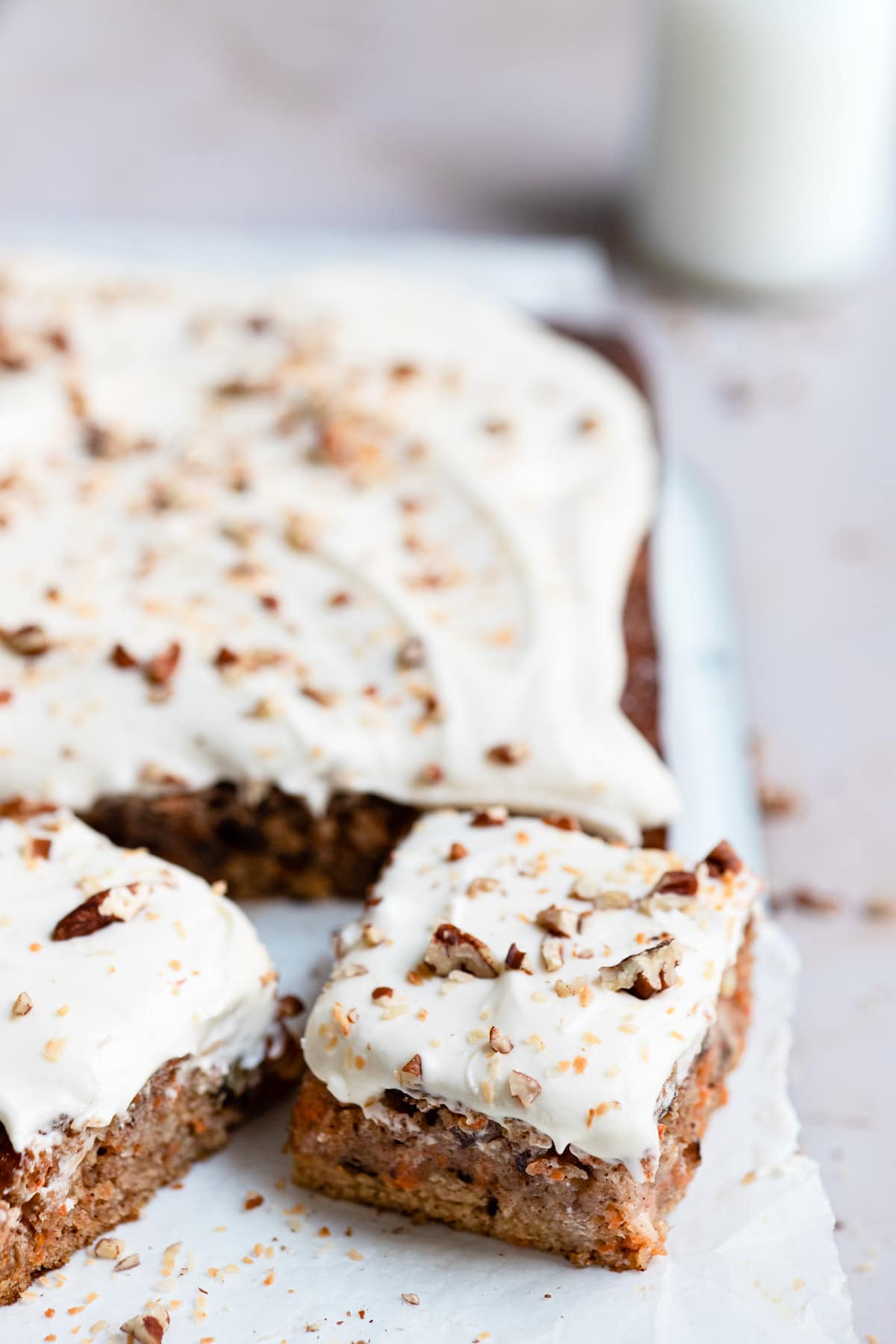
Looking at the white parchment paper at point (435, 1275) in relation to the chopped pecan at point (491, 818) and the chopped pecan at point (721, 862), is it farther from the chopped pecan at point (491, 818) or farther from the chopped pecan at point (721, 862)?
the chopped pecan at point (491, 818)

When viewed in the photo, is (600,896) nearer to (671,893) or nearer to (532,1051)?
(671,893)

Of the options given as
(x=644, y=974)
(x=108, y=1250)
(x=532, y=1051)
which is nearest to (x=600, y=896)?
(x=644, y=974)

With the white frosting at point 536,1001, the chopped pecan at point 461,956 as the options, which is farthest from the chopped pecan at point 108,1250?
the chopped pecan at point 461,956

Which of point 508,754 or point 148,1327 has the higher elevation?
point 508,754

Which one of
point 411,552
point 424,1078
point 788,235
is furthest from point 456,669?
point 788,235

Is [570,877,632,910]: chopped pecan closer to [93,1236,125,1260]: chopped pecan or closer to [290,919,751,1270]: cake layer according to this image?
[290,919,751,1270]: cake layer

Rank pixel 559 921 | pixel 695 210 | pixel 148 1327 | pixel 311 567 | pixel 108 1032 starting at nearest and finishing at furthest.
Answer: pixel 148 1327, pixel 108 1032, pixel 559 921, pixel 311 567, pixel 695 210
